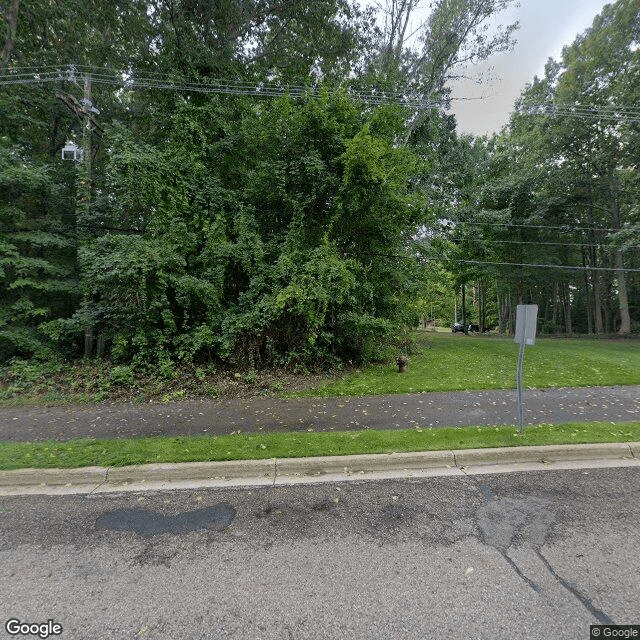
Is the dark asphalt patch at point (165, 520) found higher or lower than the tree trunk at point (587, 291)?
lower

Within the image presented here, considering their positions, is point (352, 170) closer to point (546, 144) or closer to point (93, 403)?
point (93, 403)

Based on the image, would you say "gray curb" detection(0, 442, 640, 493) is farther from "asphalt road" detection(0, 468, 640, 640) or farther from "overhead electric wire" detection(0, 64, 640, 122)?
"overhead electric wire" detection(0, 64, 640, 122)

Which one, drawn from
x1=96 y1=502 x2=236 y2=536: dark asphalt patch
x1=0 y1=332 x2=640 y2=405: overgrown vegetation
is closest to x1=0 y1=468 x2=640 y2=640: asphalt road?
x1=96 y1=502 x2=236 y2=536: dark asphalt patch

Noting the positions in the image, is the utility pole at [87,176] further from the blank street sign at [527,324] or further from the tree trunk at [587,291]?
the tree trunk at [587,291]

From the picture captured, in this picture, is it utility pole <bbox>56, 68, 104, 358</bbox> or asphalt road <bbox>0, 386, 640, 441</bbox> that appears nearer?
asphalt road <bbox>0, 386, 640, 441</bbox>

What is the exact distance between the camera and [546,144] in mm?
18469

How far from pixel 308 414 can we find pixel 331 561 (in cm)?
343

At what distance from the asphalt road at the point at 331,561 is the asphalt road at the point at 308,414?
1.80 m

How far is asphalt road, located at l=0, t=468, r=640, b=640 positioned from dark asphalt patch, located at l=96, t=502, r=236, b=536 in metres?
0.02

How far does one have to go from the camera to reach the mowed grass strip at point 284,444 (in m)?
4.12

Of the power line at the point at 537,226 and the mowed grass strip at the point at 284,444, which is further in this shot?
the power line at the point at 537,226

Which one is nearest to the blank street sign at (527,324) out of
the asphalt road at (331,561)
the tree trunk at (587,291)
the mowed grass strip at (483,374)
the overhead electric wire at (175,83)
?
the asphalt road at (331,561)

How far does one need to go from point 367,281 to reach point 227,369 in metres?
4.26

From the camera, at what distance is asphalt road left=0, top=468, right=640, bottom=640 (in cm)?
204
